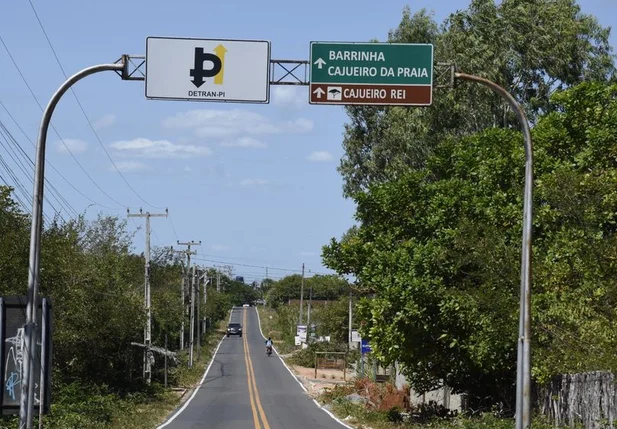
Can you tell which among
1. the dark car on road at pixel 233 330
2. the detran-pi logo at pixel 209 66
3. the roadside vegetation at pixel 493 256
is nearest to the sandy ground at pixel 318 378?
the roadside vegetation at pixel 493 256

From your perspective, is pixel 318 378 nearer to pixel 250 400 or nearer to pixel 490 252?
pixel 250 400

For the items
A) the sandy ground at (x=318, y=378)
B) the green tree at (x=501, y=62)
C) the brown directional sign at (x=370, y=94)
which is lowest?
the sandy ground at (x=318, y=378)

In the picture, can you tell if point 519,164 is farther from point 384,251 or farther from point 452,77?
point 452,77

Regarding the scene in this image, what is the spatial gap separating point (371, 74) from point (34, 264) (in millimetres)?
5431

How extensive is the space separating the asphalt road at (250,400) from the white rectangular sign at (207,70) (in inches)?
791

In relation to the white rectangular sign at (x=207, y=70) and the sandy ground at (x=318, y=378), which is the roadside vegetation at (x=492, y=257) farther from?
the sandy ground at (x=318, y=378)

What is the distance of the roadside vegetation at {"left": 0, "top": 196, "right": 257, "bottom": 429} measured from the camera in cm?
3000

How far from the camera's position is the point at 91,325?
133 feet

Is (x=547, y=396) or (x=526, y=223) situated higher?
(x=526, y=223)

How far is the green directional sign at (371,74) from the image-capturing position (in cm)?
1386

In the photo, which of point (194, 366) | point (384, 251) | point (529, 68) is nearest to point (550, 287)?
point (384, 251)

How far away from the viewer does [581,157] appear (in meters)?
26.2

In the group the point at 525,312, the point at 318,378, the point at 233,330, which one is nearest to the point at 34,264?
the point at 525,312

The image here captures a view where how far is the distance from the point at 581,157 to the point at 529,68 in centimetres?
1556
